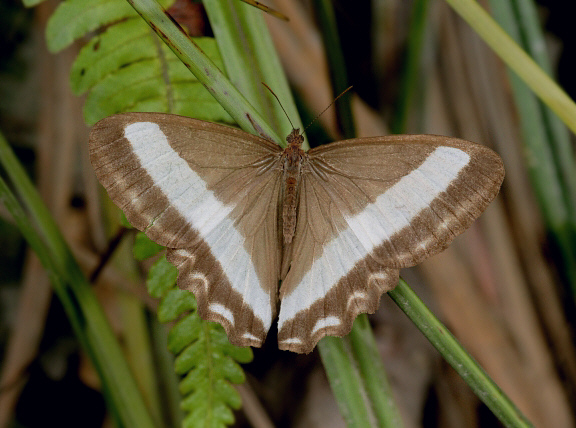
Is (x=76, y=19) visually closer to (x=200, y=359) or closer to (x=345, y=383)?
(x=200, y=359)

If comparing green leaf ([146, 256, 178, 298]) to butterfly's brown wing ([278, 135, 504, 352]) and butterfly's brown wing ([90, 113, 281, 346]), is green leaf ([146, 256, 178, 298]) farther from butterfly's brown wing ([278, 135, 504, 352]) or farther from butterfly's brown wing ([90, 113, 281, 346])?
butterfly's brown wing ([278, 135, 504, 352])

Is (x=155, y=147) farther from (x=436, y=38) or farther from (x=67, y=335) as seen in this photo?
(x=436, y=38)

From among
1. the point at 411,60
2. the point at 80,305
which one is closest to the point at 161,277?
the point at 80,305

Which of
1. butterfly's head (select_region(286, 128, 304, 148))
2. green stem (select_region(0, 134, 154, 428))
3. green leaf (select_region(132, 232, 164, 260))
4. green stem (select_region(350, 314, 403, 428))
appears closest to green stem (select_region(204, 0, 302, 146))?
butterfly's head (select_region(286, 128, 304, 148))

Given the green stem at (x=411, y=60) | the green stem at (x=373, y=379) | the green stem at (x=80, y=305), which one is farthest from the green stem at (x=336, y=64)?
the green stem at (x=80, y=305)

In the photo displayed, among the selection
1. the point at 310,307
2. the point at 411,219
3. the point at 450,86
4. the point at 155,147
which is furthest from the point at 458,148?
the point at 450,86

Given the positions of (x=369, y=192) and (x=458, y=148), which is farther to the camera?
(x=369, y=192)
